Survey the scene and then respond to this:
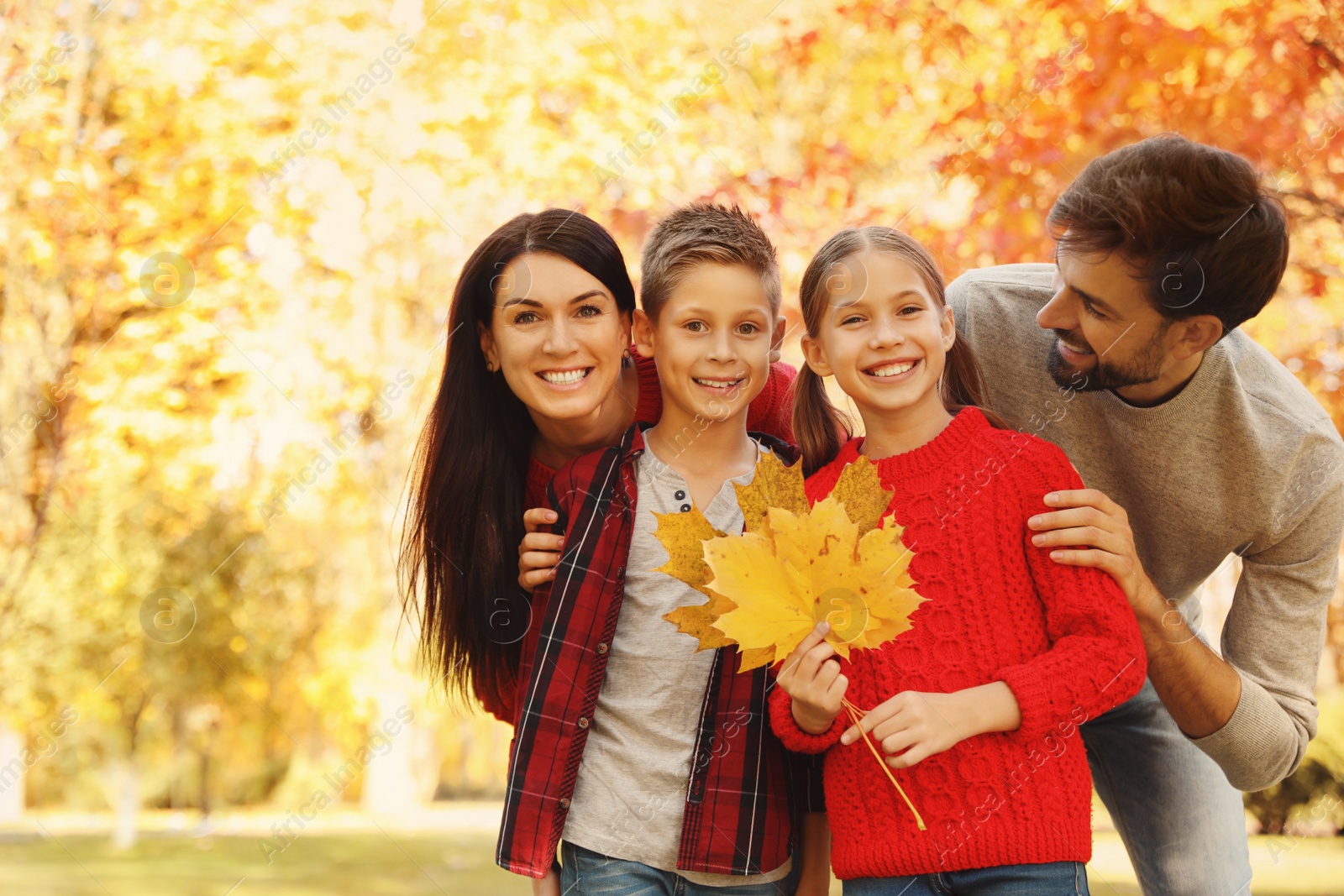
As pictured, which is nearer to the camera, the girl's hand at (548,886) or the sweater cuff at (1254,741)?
the girl's hand at (548,886)

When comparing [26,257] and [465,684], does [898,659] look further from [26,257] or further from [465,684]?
[26,257]

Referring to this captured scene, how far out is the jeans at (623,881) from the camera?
209cm

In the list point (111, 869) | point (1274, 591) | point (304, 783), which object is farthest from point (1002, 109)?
point (304, 783)

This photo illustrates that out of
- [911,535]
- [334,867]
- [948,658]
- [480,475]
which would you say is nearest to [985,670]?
[948,658]

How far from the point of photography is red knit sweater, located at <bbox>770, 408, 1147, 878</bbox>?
1.79 m

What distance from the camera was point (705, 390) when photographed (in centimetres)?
220

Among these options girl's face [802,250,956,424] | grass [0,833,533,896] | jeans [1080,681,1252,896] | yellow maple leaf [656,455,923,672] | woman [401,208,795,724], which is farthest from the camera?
grass [0,833,533,896]

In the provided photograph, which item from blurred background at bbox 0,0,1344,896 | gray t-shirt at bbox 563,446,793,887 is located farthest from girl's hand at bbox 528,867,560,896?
blurred background at bbox 0,0,1344,896

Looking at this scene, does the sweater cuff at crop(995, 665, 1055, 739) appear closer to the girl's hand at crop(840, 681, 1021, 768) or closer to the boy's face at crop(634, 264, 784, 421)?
the girl's hand at crop(840, 681, 1021, 768)

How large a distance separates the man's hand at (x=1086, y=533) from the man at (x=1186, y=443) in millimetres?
278

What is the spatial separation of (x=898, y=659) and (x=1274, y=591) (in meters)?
1.26

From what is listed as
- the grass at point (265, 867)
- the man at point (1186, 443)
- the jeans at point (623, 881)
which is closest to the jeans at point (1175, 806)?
the man at point (1186, 443)

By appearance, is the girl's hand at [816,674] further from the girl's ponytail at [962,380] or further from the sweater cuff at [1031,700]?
the girl's ponytail at [962,380]

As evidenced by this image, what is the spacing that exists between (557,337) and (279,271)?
22.2 ft
